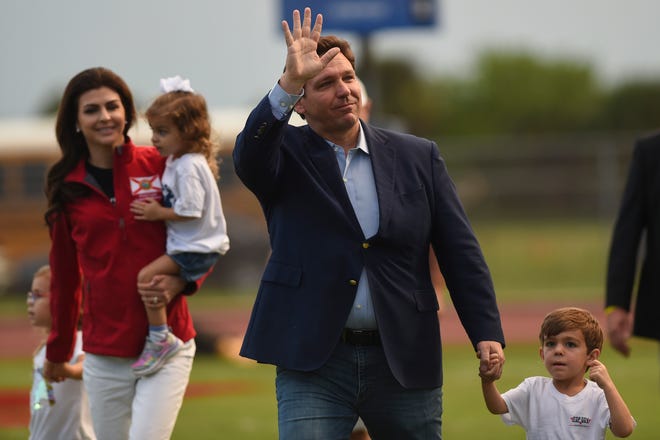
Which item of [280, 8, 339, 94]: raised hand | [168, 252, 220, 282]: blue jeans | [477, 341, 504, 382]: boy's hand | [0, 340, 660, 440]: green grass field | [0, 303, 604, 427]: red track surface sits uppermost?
[280, 8, 339, 94]: raised hand

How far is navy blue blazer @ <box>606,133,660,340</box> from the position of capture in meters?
6.17

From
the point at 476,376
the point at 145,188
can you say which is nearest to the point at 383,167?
the point at 145,188

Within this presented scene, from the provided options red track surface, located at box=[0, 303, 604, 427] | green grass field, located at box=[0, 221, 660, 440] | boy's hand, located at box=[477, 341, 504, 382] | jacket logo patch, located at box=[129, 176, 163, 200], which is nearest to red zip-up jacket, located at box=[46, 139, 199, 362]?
jacket logo patch, located at box=[129, 176, 163, 200]

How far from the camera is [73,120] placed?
5.90m

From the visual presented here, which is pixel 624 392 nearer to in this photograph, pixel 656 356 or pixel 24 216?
pixel 656 356

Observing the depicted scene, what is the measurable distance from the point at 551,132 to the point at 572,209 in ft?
184

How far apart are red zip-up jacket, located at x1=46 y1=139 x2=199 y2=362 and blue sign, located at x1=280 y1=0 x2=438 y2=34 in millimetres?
4637

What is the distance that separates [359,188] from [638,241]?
6.63ft

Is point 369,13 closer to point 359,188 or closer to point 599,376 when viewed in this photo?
point 359,188

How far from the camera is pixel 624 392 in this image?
11641 mm

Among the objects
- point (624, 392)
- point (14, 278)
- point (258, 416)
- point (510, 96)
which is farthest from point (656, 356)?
point (510, 96)

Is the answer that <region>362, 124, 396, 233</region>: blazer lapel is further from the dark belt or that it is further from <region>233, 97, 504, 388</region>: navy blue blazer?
the dark belt

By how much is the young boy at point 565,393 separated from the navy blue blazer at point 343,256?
0.21m

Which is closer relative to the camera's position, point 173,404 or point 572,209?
point 173,404
